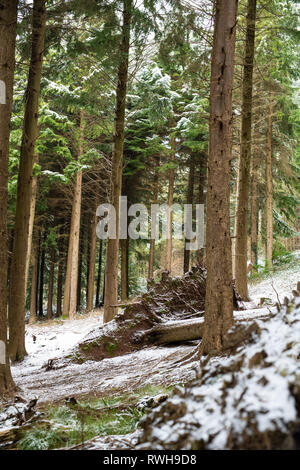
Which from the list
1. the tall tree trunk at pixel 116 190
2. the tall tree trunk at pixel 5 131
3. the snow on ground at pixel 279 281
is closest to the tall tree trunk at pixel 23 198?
the tall tree trunk at pixel 116 190

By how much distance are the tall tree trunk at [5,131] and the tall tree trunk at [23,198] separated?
10.5ft

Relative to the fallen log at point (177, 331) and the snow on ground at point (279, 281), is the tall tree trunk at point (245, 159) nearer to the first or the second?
the snow on ground at point (279, 281)

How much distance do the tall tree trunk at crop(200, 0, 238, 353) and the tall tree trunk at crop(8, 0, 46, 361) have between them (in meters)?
5.11

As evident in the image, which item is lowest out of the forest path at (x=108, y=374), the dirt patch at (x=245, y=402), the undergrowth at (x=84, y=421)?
the forest path at (x=108, y=374)

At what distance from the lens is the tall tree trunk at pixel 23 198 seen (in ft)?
28.0

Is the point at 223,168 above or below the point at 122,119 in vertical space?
below

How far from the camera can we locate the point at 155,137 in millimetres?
17609

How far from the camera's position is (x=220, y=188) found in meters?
5.01

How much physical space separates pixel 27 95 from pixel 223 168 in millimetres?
5843

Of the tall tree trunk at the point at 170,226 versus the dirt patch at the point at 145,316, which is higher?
the tall tree trunk at the point at 170,226

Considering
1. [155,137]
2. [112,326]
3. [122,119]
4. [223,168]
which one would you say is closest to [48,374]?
[112,326]

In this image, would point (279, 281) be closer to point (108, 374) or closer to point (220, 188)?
point (108, 374)

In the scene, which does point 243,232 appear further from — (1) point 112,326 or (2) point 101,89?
(2) point 101,89

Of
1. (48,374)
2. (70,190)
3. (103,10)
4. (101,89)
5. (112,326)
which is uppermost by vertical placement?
(103,10)
